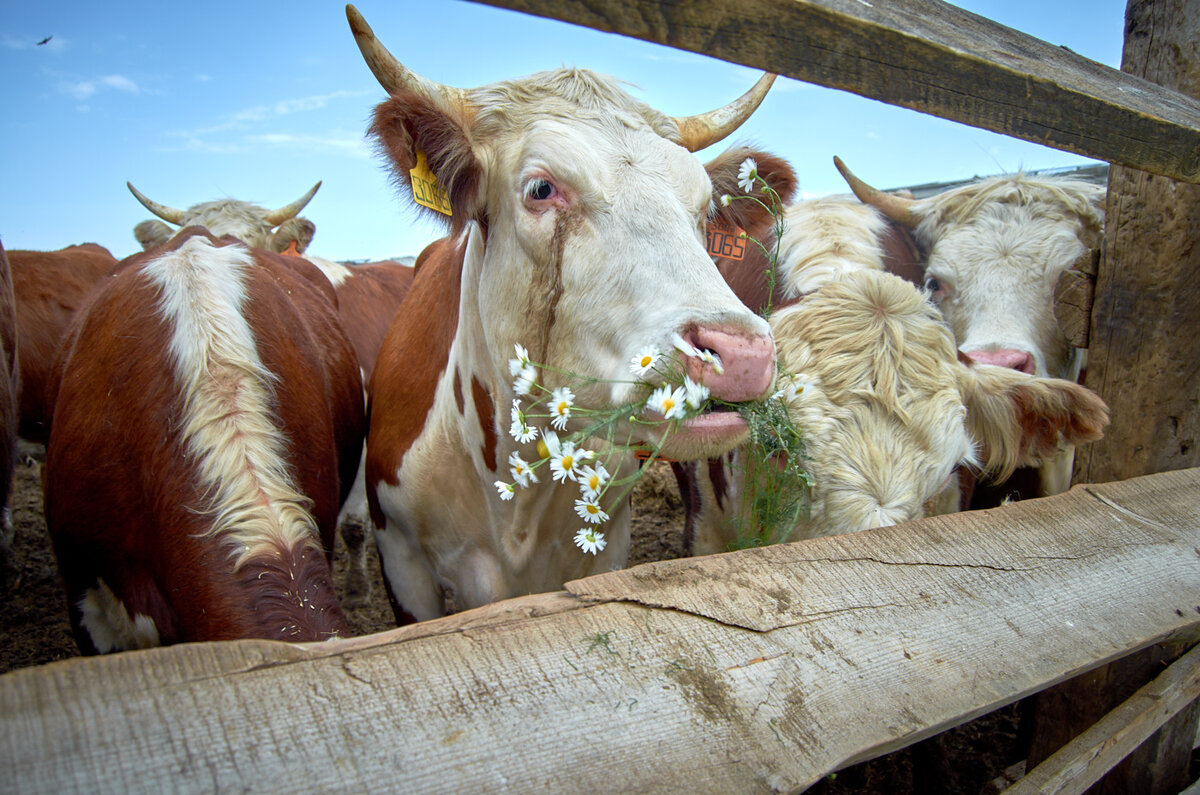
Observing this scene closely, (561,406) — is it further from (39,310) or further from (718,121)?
(39,310)

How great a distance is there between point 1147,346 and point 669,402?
1.74 metres

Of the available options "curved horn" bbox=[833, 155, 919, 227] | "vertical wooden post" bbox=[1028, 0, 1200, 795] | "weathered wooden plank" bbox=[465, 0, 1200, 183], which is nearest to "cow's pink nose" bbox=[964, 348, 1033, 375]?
"vertical wooden post" bbox=[1028, 0, 1200, 795]

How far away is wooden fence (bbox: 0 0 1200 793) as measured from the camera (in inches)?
31.8

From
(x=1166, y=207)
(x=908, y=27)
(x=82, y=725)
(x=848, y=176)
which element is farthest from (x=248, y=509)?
(x=848, y=176)

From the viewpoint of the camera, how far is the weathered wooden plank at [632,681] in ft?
2.60

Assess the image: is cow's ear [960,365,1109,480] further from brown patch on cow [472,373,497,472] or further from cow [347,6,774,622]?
brown patch on cow [472,373,497,472]

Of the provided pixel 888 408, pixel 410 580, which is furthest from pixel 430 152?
pixel 410 580

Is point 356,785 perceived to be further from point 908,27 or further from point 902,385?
point 902,385

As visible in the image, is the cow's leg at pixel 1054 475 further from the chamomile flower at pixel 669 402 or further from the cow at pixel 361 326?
the cow at pixel 361 326

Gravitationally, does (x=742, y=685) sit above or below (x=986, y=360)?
below

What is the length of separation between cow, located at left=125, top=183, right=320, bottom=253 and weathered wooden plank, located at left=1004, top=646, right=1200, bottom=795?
20.6ft

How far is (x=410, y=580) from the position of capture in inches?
111

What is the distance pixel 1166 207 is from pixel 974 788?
2.15 metres

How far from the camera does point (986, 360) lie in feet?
10.0
